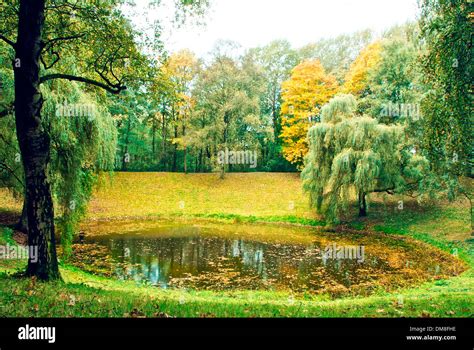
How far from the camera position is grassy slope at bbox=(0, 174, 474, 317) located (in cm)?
596

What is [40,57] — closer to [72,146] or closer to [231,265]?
[72,146]

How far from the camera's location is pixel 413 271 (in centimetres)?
1337

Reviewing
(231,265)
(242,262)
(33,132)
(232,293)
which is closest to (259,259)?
(242,262)

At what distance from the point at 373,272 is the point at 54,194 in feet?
37.9

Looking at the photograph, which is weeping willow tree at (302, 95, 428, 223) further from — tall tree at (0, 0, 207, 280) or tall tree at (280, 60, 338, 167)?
tall tree at (0, 0, 207, 280)

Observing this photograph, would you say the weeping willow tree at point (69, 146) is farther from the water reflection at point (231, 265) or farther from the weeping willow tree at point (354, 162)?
the weeping willow tree at point (354, 162)

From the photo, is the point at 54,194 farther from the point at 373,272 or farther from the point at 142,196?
the point at 142,196

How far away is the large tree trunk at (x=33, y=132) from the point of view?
6.69 metres

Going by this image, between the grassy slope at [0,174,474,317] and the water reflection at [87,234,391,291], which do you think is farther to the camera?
the water reflection at [87,234,391,291]

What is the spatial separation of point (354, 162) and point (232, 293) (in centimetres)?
1344

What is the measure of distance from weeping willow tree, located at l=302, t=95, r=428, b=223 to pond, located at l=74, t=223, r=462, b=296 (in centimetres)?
256

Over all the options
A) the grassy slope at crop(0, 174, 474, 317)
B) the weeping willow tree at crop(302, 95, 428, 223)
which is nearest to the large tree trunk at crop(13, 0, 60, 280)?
the grassy slope at crop(0, 174, 474, 317)

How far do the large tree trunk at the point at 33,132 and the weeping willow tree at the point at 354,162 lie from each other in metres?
17.0
